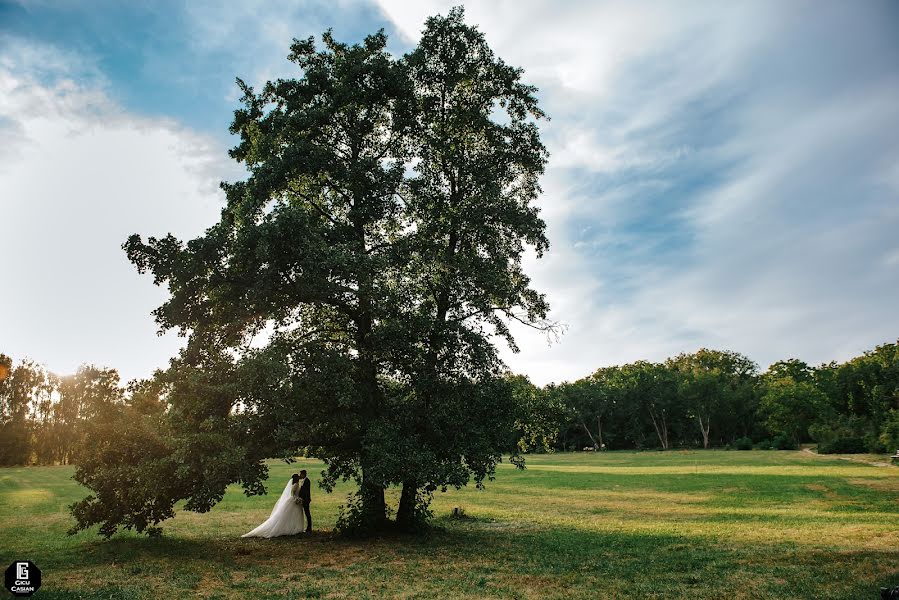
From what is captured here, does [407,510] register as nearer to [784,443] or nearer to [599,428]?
[784,443]

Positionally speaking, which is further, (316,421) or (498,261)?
(498,261)

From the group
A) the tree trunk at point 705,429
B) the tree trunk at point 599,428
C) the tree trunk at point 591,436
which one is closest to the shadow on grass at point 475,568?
the tree trunk at point 705,429

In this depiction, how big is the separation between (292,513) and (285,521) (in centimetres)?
36

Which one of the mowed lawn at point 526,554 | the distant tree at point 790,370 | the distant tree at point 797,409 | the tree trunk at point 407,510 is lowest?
the mowed lawn at point 526,554

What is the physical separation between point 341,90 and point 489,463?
45.0 feet

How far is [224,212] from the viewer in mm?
20219

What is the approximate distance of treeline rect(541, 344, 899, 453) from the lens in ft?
278

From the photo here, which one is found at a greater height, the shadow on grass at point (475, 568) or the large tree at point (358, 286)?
the large tree at point (358, 286)

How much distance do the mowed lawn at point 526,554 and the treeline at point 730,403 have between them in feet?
184

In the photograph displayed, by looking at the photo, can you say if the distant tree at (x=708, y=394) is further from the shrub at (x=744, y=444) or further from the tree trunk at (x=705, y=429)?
the shrub at (x=744, y=444)

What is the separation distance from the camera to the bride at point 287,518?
64.7 feet

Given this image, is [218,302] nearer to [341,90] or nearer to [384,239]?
[384,239]

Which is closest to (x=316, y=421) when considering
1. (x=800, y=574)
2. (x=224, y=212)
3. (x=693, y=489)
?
(x=224, y=212)

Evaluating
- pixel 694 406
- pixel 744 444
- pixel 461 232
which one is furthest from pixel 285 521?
pixel 694 406
